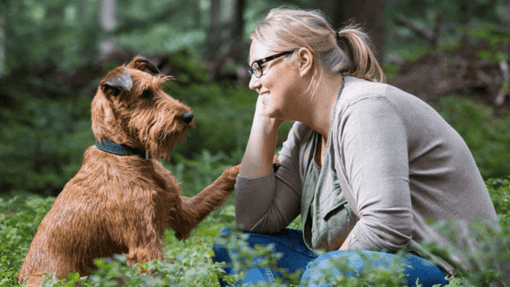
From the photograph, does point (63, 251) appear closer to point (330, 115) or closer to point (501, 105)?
point (330, 115)

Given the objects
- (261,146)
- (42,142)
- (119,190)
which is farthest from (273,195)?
(42,142)

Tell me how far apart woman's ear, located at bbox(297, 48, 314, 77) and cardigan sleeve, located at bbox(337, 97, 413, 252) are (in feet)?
1.18

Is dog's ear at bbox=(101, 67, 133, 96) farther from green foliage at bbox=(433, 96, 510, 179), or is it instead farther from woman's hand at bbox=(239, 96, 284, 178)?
green foliage at bbox=(433, 96, 510, 179)

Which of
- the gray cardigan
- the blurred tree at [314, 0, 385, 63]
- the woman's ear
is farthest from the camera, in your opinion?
the blurred tree at [314, 0, 385, 63]

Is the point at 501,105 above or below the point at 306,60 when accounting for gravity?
below

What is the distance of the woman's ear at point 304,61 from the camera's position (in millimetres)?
2422

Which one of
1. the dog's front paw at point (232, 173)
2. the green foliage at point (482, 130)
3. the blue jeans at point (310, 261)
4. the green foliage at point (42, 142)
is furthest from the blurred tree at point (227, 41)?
the blue jeans at point (310, 261)

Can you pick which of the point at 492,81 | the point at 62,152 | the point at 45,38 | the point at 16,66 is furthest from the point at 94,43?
the point at 492,81

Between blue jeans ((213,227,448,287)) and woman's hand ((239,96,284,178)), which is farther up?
woman's hand ((239,96,284,178))

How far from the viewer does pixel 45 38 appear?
1741 centimetres

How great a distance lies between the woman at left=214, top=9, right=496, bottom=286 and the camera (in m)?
2.12

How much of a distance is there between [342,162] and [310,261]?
635mm

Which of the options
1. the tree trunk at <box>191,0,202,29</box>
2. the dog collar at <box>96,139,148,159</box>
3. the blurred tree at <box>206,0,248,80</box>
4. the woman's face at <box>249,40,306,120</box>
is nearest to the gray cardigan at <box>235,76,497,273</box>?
the woman's face at <box>249,40,306,120</box>

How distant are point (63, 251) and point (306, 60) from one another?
5.73ft
